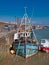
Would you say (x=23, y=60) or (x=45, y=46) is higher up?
(x=45, y=46)

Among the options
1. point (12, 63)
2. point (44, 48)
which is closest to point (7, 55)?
point (12, 63)

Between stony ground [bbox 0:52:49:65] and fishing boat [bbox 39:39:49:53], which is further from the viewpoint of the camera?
fishing boat [bbox 39:39:49:53]

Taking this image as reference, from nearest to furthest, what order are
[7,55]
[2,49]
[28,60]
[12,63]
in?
[12,63] < [28,60] < [7,55] < [2,49]

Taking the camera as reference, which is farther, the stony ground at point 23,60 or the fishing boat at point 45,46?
the fishing boat at point 45,46

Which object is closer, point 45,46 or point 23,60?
point 23,60

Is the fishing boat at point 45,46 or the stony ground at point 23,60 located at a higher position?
the fishing boat at point 45,46

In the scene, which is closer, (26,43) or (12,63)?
(12,63)

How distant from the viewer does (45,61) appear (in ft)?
113

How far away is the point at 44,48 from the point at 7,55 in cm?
835

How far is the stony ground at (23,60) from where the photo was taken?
109 ft

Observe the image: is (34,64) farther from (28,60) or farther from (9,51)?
(9,51)

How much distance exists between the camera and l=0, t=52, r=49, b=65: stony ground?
109ft

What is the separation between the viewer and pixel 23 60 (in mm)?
34906

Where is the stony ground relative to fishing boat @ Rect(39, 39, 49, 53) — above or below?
below
